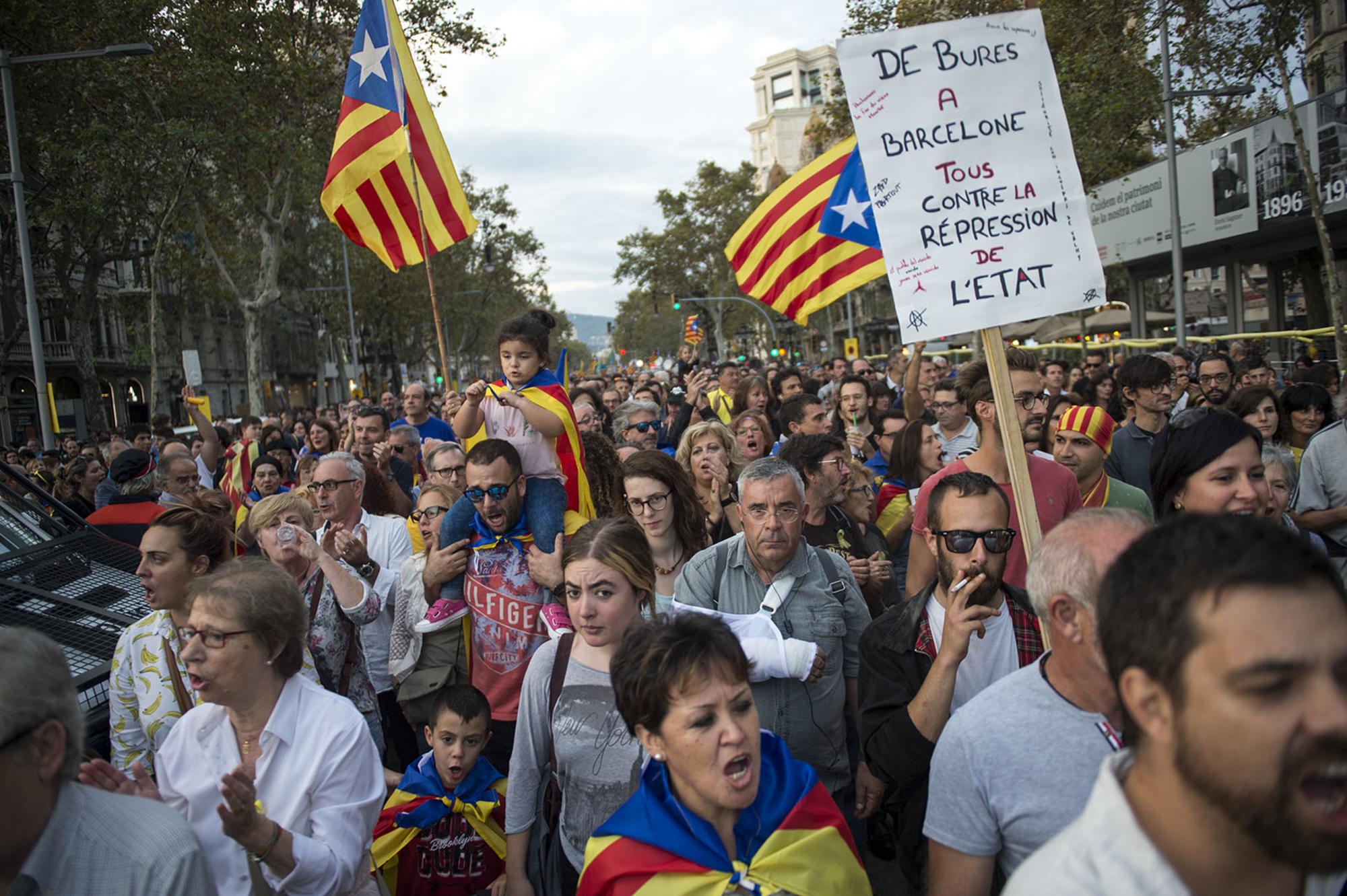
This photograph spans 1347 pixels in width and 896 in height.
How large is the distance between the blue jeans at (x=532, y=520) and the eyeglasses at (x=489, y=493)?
0.29ft

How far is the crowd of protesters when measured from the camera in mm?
1444

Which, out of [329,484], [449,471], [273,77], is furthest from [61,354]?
[329,484]

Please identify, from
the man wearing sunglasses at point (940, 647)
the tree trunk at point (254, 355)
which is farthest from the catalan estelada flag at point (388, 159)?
the tree trunk at point (254, 355)

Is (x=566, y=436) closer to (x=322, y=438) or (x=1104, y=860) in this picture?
(x=1104, y=860)

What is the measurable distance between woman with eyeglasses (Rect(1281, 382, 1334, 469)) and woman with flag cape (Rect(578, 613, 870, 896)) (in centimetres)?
546

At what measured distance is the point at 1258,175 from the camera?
859 inches

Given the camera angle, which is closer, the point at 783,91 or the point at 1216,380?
the point at 1216,380

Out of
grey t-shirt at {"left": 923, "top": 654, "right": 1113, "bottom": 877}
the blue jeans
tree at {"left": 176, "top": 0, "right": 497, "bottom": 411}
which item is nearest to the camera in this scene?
grey t-shirt at {"left": 923, "top": 654, "right": 1113, "bottom": 877}

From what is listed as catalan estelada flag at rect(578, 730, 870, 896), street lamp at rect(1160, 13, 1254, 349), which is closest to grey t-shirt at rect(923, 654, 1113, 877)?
catalan estelada flag at rect(578, 730, 870, 896)

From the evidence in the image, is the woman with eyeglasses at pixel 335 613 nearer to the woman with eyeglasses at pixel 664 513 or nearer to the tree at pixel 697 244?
the woman with eyeglasses at pixel 664 513

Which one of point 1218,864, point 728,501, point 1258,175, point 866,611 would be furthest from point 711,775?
point 1258,175

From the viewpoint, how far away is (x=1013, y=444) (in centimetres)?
327

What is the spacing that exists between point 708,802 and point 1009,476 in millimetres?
2304

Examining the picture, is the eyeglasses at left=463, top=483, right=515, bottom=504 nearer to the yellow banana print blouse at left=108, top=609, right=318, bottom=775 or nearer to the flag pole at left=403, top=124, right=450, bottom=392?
the yellow banana print blouse at left=108, top=609, right=318, bottom=775
